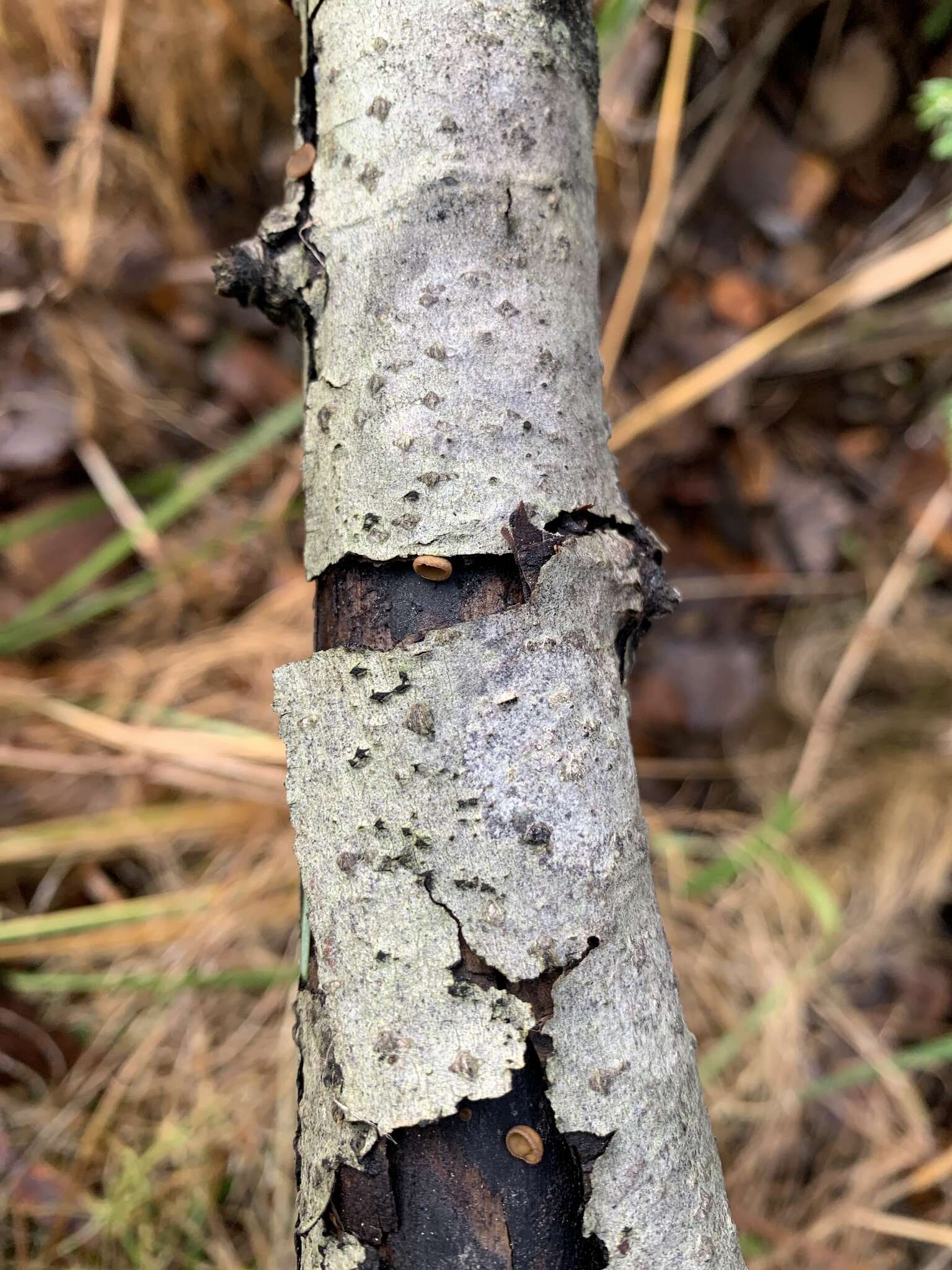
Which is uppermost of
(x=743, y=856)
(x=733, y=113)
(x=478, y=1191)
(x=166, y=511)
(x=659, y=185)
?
(x=733, y=113)

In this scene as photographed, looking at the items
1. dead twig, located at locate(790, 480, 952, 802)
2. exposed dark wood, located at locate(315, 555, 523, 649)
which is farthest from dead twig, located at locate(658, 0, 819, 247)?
exposed dark wood, located at locate(315, 555, 523, 649)

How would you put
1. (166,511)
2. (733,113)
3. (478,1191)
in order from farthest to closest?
(733,113) < (166,511) < (478,1191)

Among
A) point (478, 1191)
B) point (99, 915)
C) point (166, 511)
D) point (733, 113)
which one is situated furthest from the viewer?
point (733, 113)

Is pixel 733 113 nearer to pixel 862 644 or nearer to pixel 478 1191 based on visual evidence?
pixel 862 644

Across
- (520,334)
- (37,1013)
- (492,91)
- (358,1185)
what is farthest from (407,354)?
(37,1013)

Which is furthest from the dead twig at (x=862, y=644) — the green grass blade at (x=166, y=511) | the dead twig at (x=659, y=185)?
the green grass blade at (x=166, y=511)

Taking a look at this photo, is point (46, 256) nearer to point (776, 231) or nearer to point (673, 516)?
point (673, 516)

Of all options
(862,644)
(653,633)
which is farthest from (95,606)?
(862,644)

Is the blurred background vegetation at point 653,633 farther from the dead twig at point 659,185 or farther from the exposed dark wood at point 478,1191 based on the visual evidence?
the exposed dark wood at point 478,1191
